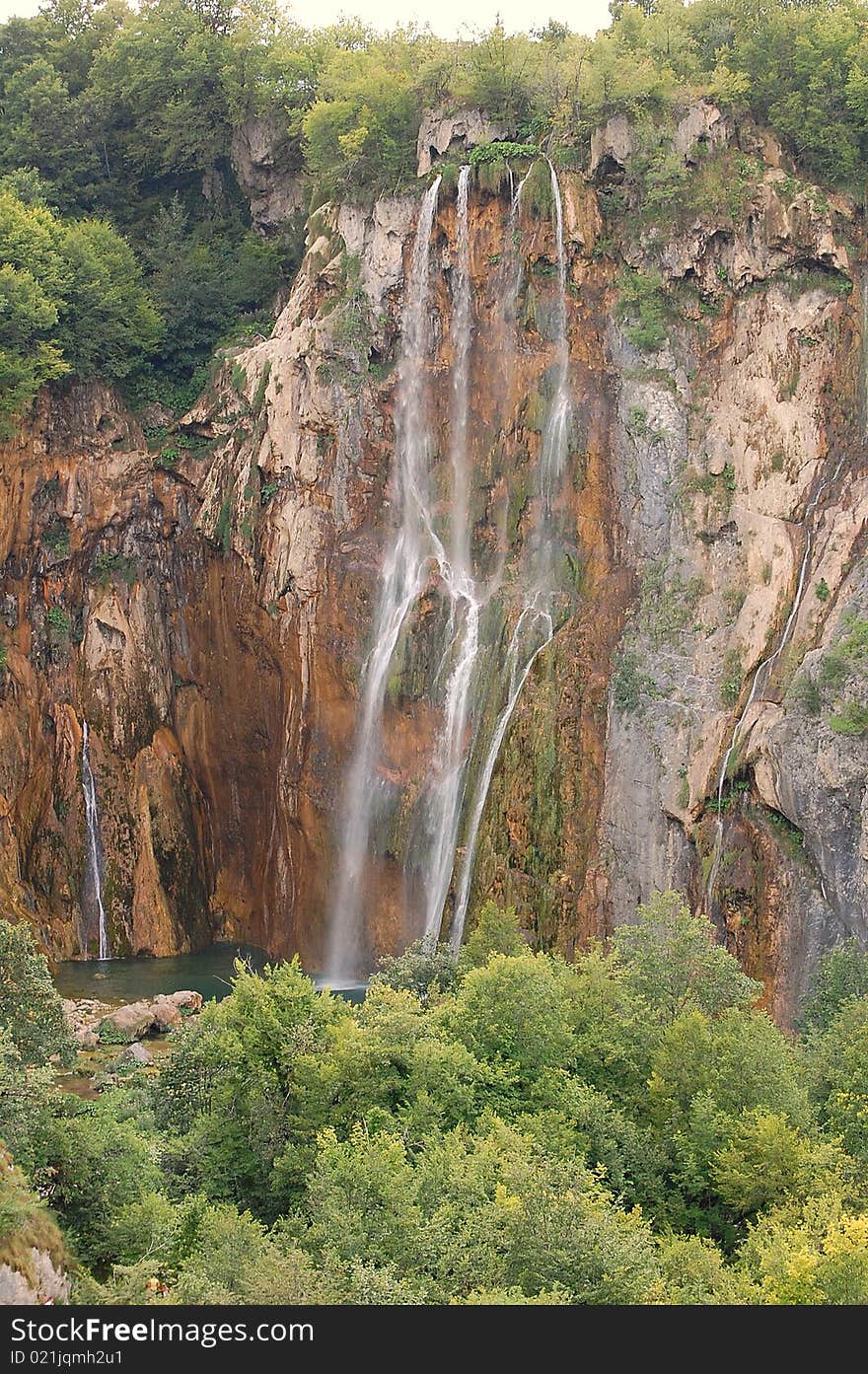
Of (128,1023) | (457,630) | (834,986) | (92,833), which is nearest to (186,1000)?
(128,1023)

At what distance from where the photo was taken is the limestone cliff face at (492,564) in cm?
3081

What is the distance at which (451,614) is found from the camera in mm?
36469

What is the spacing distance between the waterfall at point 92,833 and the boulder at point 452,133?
64.9 feet

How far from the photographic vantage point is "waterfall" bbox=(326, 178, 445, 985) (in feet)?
123

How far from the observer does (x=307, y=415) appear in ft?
130

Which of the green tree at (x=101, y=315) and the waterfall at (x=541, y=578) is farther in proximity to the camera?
the green tree at (x=101, y=315)

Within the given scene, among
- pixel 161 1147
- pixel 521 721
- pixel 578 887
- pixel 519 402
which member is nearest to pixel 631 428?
pixel 519 402

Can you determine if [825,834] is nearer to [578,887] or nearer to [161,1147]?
[578,887]

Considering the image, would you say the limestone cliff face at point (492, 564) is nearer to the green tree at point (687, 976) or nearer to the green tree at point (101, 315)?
the green tree at point (101, 315)

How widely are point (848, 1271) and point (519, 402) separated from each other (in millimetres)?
27121

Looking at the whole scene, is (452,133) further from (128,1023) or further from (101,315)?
(128,1023)

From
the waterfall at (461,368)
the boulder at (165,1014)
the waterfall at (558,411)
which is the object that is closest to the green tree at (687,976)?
the boulder at (165,1014)

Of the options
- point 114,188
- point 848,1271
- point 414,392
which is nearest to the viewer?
point 848,1271

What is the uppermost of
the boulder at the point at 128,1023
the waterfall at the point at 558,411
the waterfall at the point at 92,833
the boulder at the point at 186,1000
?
the waterfall at the point at 558,411
